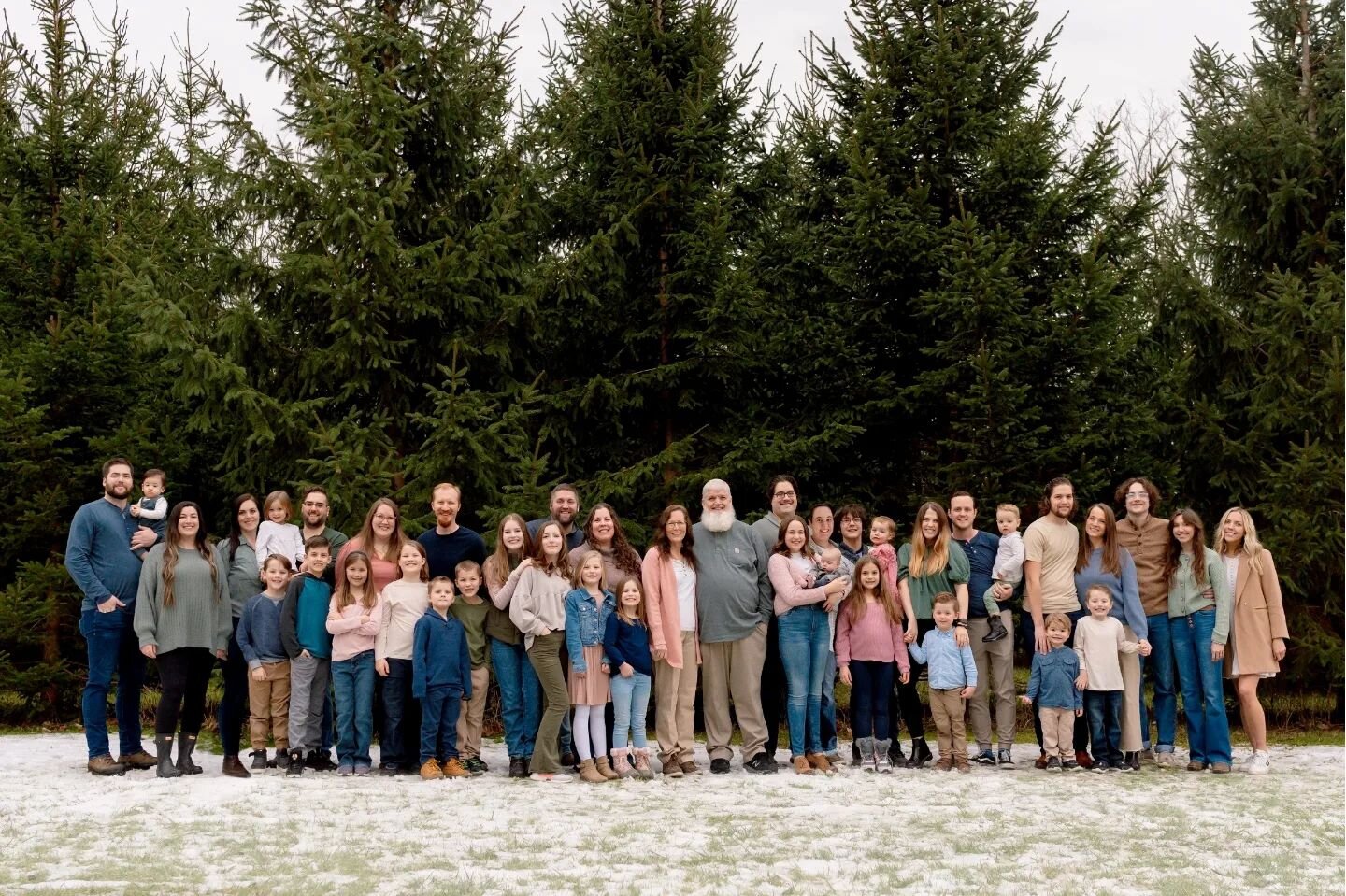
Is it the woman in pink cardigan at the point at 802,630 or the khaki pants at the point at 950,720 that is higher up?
the woman in pink cardigan at the point at 802,630

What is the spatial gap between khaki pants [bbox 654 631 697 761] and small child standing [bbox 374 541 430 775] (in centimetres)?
172

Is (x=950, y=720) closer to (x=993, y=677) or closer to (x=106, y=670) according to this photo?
(x=993, y=677)

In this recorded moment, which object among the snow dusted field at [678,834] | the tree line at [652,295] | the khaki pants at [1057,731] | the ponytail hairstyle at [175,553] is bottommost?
the snow dusted field at [678,834]

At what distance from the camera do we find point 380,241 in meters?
11.0

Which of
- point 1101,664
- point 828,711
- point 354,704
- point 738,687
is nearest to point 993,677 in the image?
point 1101,664

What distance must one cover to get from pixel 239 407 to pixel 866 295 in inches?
241

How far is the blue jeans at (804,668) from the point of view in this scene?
9375mm

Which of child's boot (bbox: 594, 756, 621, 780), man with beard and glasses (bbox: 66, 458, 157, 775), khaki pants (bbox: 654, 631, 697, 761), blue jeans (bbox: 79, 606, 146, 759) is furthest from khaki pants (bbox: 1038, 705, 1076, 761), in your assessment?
blue jeans (bbox: 79, 606, 146, 759)

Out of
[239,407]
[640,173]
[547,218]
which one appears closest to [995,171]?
[640,173]

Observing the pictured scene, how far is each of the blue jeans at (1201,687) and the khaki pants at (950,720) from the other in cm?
176

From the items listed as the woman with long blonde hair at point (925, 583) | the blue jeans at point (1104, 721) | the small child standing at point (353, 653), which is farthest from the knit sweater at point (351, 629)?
the blue jeans at point (1104, 721)

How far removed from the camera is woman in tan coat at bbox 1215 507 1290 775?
9.75 m

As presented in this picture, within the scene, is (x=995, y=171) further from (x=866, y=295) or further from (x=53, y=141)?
(x=53, y=141)

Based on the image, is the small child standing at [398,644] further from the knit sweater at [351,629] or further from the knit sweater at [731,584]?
the knit sweater at [731,584]
